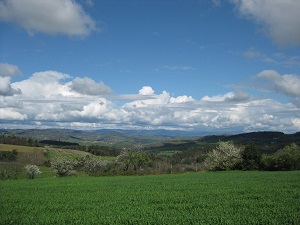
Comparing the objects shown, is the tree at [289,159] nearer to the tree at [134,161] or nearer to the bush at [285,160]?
the bush at [285,160]

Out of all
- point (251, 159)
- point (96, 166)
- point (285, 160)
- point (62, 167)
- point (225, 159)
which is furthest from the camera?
point (96, 166)

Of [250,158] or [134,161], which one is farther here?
[134,161]

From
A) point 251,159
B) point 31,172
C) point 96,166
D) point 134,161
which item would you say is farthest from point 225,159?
point 31,172

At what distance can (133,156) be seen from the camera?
104250 millimetres

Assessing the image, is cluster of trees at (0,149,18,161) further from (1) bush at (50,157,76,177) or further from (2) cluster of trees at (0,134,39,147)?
(1) bush at (50,157,76,177)

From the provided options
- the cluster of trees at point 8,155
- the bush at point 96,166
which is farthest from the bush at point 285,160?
the cluster of trees at point 8,155

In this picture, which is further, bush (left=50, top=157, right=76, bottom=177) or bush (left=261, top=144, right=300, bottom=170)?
bush (left=50, top=157, right=76, bottom=177)

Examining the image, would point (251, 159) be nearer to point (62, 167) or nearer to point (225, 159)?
point (225, 159)

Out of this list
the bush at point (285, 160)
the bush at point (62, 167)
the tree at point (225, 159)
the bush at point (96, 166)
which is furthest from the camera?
the bush at point (96, 166)

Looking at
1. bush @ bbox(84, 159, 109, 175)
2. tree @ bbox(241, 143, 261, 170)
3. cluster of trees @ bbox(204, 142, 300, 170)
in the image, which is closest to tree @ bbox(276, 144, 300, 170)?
cluster of trees @ bbox(204, 142, 300, 170)

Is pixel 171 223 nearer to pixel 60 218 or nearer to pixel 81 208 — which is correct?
pixel 60 218

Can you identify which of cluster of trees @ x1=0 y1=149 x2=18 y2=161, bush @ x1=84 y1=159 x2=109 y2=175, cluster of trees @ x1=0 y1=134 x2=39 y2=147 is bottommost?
bush @ x1=84 y1=159 x2=109 y2=175

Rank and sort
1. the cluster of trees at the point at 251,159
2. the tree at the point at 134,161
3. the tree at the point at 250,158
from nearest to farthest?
the cluster of trees at the point at 251,159
the tree at the point at 250,158
the tree at the point at 134,161

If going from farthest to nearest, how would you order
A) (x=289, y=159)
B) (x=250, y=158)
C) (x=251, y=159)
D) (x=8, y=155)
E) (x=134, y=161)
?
(x=8, y=155)
(x=134, y=161)
(x=250, y=158)
(x=251, y=159)
(x=289, y=159)
